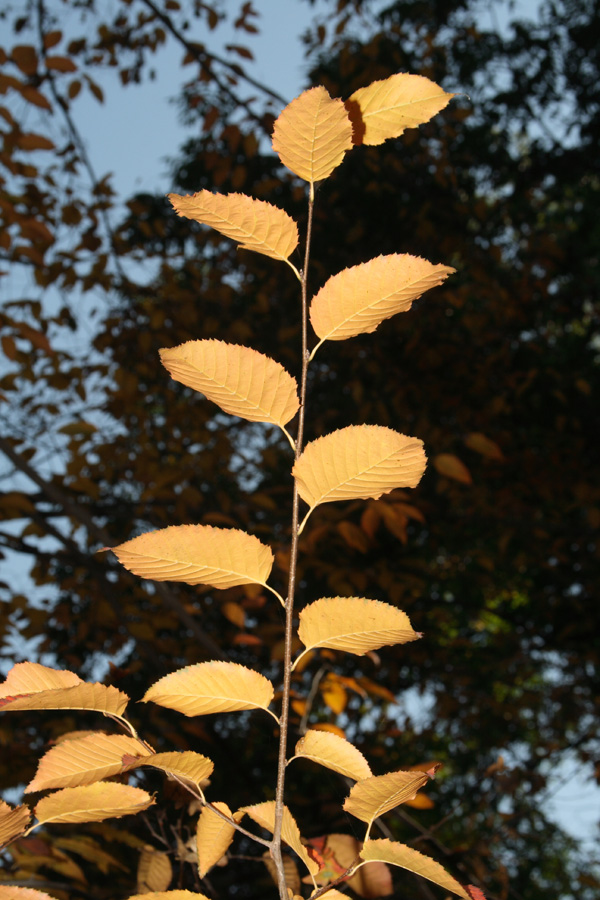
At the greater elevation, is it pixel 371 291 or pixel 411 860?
pixel 371 291

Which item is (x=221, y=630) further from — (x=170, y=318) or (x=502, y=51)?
(x=502, y=51)

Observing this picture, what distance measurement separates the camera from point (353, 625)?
16.6 inches

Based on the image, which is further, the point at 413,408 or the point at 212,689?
the point at 413,408

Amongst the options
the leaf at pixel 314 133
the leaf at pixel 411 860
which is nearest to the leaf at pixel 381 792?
the leaf at pixel 411 860

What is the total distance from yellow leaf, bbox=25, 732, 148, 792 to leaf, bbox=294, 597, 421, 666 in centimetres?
14

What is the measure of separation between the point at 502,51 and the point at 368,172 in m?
1.55

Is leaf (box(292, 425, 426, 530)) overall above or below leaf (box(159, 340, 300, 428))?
below

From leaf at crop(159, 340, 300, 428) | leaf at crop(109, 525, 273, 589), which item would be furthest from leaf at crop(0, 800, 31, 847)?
leaf at crop(159, 340, 300, 428)

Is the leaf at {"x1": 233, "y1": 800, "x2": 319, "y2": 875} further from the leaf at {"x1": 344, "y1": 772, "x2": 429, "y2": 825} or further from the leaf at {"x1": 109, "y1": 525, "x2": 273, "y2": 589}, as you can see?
the leaf at {"x1": 109, "y1": 525, "x2": 273, "y2": 589}

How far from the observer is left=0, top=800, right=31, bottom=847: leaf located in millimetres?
381

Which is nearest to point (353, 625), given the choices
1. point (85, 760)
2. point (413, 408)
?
point (85, 760)

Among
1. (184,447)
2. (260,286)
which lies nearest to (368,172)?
(260,286)

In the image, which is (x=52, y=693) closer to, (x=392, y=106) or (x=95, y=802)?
(x=95, y=802)

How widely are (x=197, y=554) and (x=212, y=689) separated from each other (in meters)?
0.09
